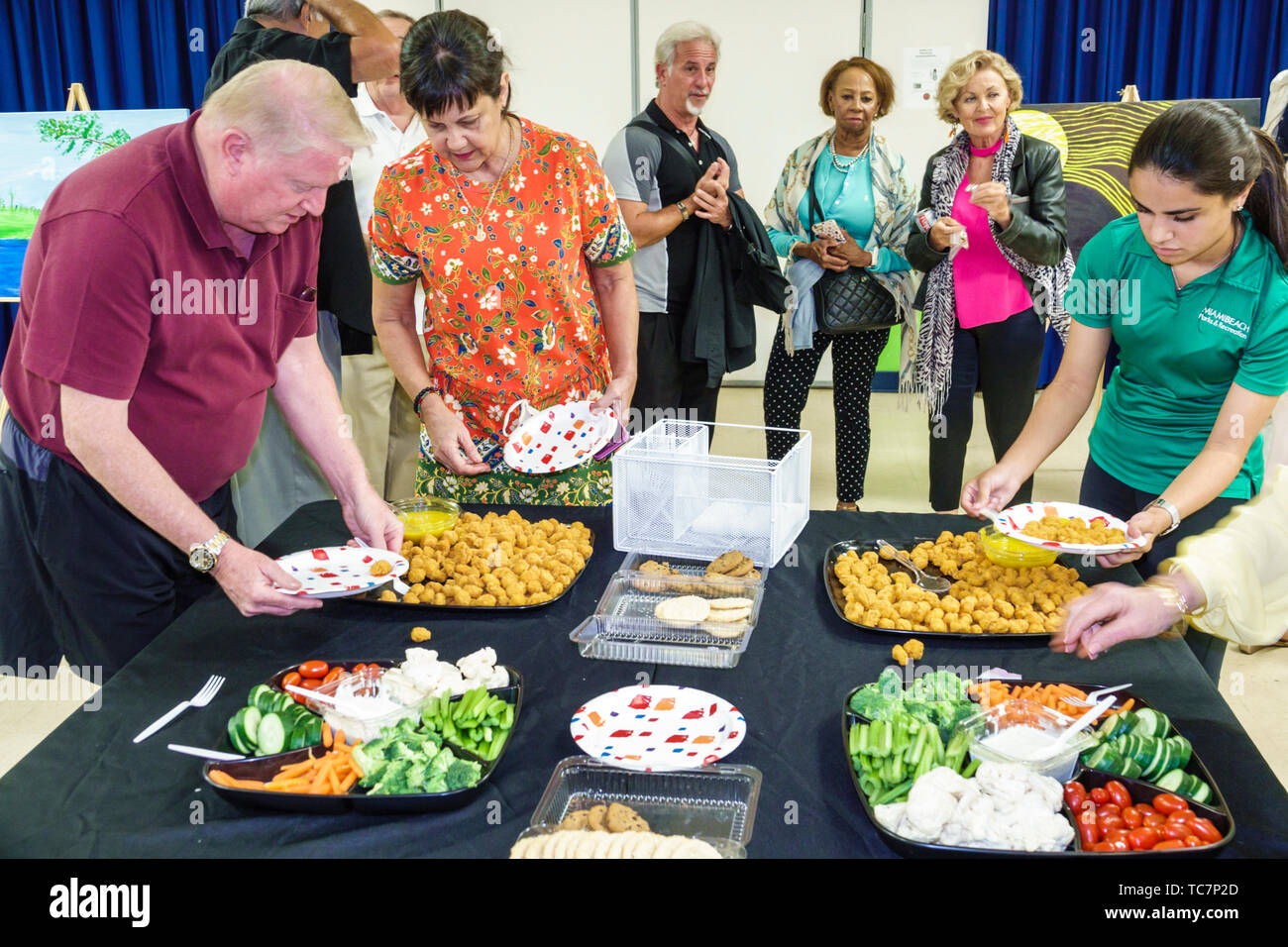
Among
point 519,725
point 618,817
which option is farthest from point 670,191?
point 618,817

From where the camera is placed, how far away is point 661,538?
2.02 metres

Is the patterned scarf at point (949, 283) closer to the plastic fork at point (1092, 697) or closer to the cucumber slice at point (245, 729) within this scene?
the plastic fork at point (1092, 697)

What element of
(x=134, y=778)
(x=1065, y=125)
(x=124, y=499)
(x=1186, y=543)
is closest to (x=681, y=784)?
(x=134, y=778)

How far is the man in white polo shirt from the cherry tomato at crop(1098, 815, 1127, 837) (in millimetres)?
2673

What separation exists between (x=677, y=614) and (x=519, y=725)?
0.36 m

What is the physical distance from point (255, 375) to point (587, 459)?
0.73 meters

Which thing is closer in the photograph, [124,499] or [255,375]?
[124,499]

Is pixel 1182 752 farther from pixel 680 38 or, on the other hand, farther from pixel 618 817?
pixel 680 38

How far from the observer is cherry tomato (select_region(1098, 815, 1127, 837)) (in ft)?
3.87

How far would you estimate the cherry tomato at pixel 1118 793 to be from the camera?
48.1 inches

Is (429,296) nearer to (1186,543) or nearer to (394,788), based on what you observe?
(394,788)

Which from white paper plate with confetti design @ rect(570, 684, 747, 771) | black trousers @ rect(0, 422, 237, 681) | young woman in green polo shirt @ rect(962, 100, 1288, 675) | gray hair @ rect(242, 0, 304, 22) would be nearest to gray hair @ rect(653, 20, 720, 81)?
gray hair @ rect(242, 0, 304, 22)

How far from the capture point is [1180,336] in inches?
78.9

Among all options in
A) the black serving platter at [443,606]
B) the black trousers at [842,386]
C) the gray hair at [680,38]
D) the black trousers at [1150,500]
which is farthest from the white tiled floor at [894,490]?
the gray hair at [680,38]
